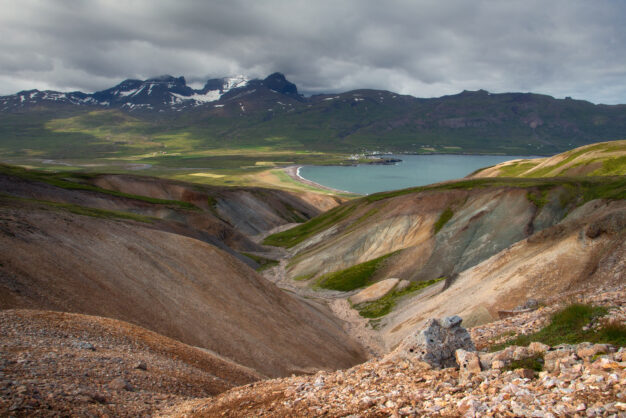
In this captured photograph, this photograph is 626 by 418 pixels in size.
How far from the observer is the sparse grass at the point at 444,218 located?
243 feet

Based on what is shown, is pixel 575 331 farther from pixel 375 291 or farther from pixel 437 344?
pixel 375 291

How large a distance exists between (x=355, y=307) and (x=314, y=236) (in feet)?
131

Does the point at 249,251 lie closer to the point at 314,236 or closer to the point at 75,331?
the point at 314,236

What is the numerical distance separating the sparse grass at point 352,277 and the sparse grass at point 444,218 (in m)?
10.1

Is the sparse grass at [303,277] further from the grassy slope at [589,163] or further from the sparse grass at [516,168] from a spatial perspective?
the sparse grass at [516,168]

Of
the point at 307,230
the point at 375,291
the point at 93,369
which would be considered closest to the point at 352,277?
the point at 375,291

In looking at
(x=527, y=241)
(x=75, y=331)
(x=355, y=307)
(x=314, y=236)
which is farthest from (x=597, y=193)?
(x=75, y=331)

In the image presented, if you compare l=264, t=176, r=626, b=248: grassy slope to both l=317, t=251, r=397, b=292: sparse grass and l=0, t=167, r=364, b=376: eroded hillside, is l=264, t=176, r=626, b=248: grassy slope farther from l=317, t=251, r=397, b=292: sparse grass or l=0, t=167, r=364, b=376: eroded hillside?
l=0, t=167, r=364, b=376: eroded hillside

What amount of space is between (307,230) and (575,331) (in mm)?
93339

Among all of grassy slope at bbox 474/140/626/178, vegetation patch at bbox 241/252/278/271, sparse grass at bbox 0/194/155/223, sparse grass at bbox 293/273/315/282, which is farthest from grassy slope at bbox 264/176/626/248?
sparse grass at bbox 0/194/155/223

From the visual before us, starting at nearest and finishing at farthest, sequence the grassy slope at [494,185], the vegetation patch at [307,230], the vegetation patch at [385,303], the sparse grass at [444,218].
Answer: the vegetation patch at [385,303] < the grassy slope at [494,185] < the sparse grass at [444,218] < the vegetation patch at [307,230]

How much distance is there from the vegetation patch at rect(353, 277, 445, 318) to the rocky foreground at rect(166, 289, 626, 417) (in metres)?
40.6

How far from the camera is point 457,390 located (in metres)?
10.7

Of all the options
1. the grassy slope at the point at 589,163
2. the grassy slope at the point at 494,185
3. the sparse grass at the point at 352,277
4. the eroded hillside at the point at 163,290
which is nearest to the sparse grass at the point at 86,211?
the eroded hillside at the point at 163,290
